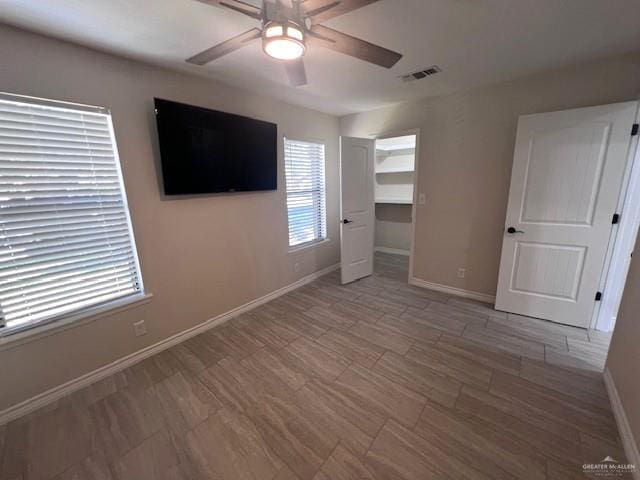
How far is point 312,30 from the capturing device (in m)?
1.31

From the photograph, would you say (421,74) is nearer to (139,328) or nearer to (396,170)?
(396,170)

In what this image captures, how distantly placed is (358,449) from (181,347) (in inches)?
70.1

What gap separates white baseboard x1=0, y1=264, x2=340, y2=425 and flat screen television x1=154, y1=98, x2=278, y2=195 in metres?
1.35

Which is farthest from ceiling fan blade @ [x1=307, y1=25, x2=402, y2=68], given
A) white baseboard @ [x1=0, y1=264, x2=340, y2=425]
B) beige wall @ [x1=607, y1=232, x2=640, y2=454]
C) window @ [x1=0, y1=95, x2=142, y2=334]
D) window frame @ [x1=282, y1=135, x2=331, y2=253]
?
white baseboard @ [x1=0, y1=264, x2=340, y2=425]

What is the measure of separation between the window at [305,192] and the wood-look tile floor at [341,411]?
152 centimetres

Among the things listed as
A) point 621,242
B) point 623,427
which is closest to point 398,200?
point 621,242

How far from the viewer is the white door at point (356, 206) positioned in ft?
11.3

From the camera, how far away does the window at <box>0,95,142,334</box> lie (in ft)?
5.20

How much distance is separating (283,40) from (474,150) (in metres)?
2.56

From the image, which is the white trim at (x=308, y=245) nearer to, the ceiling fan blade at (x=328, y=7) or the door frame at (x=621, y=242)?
the ceiling fan blade at (x=328, y=7)

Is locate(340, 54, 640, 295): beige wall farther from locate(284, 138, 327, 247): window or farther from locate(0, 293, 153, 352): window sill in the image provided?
locate(0, 293, 153, 352): window sill

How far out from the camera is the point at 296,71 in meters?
1.60

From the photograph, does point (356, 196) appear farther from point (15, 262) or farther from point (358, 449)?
point (15, 262)

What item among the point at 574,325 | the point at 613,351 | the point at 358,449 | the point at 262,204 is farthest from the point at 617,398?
the point at 262,204
